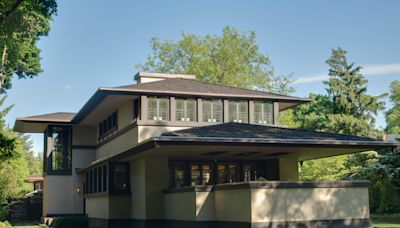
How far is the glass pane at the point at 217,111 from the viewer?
26.1 metres

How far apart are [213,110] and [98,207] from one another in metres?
7.69

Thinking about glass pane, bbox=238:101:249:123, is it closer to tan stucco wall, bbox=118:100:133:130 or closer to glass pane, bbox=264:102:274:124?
glass pane, bbox=264:102:274:124

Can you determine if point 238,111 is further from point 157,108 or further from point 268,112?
point 157,108

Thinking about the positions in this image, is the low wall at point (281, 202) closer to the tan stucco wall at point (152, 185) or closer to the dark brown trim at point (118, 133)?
the tan stucco wall at point (152, 185)

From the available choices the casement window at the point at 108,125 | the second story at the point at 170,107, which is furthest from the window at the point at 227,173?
the casement window at the point at 108,125

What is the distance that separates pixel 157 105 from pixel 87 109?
18.6 ft

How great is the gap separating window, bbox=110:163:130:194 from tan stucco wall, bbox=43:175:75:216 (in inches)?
388

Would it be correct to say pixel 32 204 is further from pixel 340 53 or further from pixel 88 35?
pixel 340 53

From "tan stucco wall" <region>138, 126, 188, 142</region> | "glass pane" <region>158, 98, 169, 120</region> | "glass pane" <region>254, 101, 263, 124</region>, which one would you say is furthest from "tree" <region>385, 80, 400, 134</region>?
"tan stucco wall" <region>138, 126, 188, 142</region>

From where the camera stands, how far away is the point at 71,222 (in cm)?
3031

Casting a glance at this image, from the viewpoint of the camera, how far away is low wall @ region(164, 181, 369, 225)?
1792 centimetres

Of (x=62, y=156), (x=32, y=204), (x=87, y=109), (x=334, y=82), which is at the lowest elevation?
(x=32, y=204)

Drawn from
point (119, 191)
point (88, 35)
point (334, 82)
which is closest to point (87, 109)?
point (119, 191)

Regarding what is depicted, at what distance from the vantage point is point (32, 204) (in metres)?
41.9
